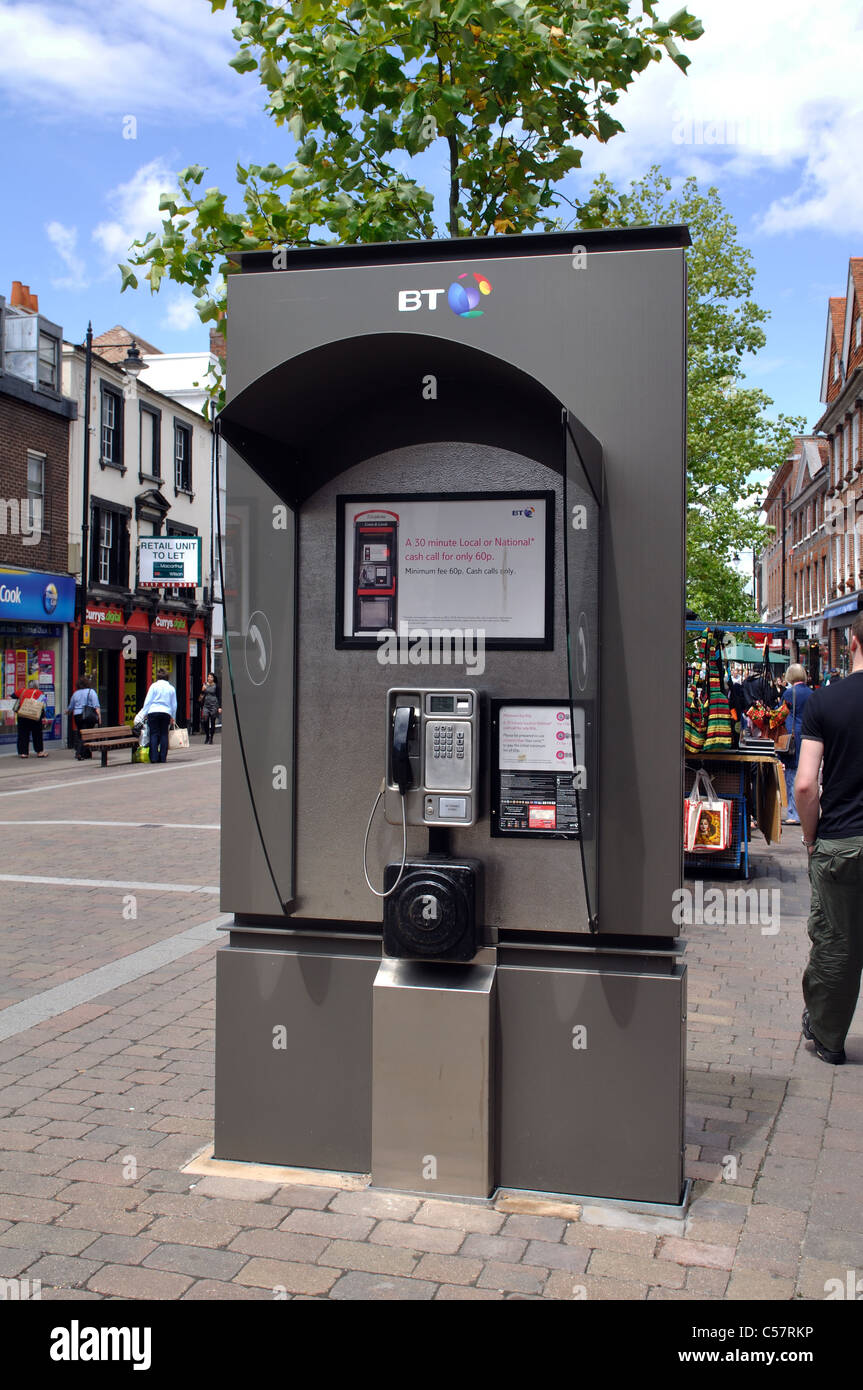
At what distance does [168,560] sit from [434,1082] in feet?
96.8

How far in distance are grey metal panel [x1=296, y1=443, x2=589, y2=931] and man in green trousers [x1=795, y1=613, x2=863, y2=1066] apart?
1.68 metres

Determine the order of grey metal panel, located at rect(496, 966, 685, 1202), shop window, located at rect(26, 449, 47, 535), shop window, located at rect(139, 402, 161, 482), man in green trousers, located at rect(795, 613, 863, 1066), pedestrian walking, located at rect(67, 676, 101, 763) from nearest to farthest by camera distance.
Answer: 1. grey metal panel, located at rect(496, 966, 685, 1202)
2. man in green trousers, located at rect(795, 613, 863, 1066)
3. pedestrian walking, located at rect(67, 676, 101, 763)
4. shop window, located at rect(26, 449, 47, 535)
5. shop window, located at rect(139, 402, 161, 482)

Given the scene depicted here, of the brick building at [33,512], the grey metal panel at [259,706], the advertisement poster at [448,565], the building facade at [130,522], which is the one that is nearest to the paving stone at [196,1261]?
the grey metal panel at [259,706]

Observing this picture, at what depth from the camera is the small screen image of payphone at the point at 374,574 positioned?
165 inches

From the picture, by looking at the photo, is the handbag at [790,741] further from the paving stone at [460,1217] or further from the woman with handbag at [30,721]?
the woman with handbag at [30,721]

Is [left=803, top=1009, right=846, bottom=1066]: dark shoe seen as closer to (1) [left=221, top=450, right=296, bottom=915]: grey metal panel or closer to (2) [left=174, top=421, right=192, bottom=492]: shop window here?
(1) [left=221, top=450, right=296, bottom=915]: grey metal panel

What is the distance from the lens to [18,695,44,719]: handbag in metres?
25.0

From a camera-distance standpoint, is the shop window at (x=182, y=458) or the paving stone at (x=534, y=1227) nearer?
the paving stone at (x=534, y=1227)

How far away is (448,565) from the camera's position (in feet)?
13.6

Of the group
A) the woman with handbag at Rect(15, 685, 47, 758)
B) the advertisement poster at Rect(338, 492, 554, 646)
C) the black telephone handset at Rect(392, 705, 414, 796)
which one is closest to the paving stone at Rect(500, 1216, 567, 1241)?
the black telephone handset at Rect(392, 705, 414, 796)

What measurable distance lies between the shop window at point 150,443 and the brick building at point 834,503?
18.5m

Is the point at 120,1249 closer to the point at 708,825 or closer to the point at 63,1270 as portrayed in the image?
the point at 63,1270
